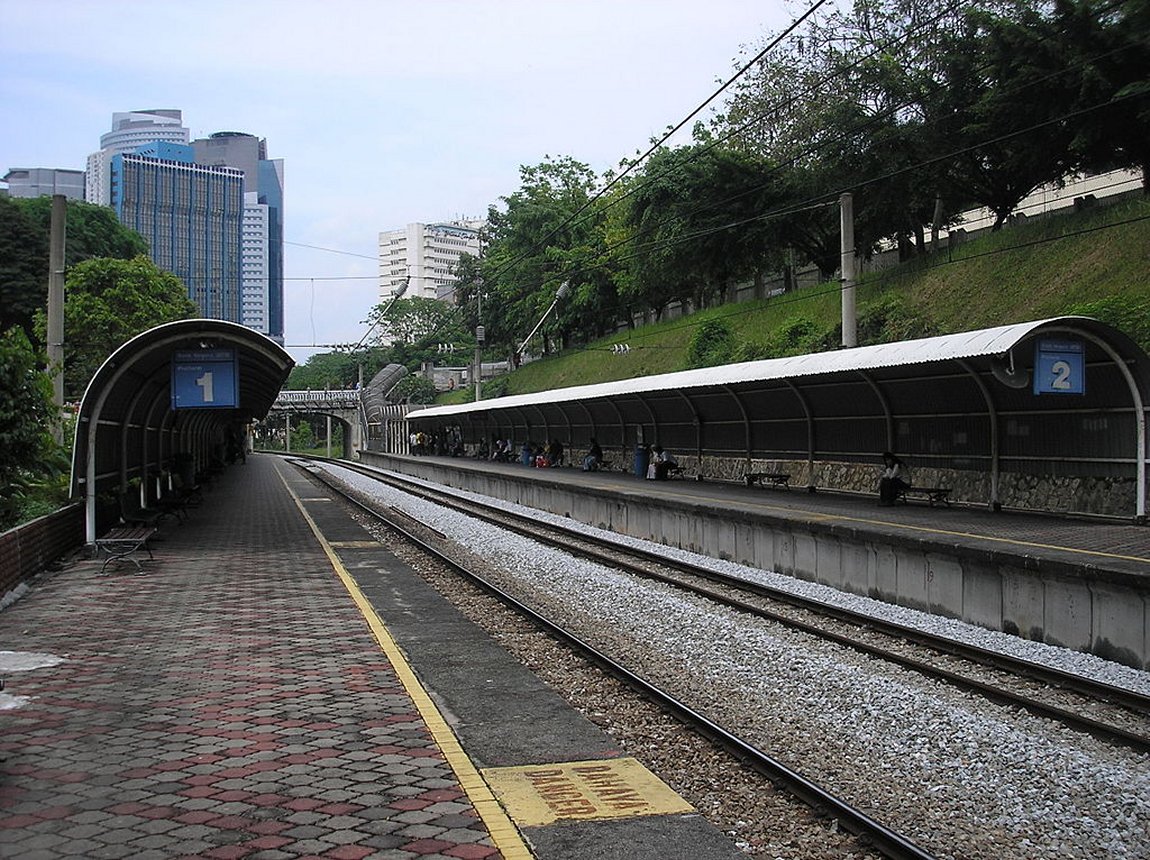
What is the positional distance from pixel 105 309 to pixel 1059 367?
145 feet

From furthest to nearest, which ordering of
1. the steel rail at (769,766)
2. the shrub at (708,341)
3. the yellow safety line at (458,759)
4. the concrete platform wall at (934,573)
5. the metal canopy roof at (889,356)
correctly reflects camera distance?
the shrub at (708,341)
the metal canopy roof at (889,356)
the concrete platform wall at (934,573)
the steel rail at (769,766)
the yellow safety line at (458,759)

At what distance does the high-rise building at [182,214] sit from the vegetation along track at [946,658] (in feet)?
468

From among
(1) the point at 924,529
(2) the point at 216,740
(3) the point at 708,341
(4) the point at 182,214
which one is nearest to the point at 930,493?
(1) the point at 924,529

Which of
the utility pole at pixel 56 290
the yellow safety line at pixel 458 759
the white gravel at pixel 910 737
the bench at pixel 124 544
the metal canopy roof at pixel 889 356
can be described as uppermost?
the utility pole at pixel 56 290

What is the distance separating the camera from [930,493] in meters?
16.6

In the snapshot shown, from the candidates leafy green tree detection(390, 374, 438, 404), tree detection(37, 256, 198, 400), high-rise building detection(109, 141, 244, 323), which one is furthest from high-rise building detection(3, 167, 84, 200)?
tree detection(37, 256, 198, 400)

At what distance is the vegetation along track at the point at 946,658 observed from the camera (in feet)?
23.7

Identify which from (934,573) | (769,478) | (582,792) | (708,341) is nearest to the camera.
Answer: (582,792)

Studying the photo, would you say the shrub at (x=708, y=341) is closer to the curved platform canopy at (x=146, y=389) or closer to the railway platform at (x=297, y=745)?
the curved platform canopy at (x=146, y=389)

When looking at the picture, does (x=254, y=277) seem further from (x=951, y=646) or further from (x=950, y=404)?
(x=951, y=646)

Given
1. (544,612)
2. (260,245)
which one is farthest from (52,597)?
(260,245)

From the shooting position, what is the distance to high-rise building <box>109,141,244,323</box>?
157 meters

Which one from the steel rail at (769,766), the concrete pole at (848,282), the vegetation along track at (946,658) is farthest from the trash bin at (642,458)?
the steel rail at (769,766)

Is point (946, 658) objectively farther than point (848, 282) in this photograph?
No
